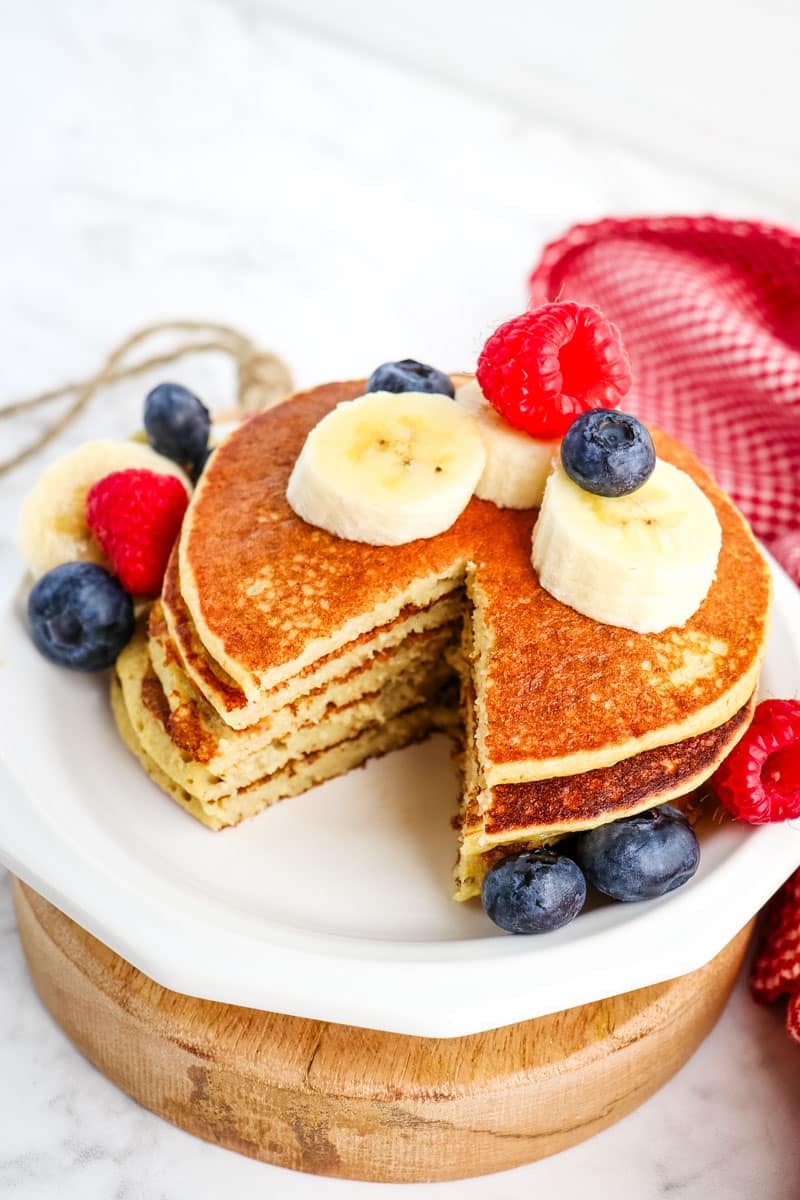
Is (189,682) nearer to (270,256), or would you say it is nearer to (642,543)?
(642,543)

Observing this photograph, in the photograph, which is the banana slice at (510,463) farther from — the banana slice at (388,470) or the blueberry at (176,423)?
the blueberry at (176,423)

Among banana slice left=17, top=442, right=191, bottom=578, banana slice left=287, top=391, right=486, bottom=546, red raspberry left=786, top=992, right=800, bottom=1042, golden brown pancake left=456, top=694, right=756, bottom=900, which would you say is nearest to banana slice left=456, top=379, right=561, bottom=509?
banana slice left=287, top=391, right=486, bottom=546

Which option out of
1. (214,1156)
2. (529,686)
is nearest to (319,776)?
(529,686)

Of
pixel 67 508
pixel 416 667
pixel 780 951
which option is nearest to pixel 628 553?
pixel 416 667

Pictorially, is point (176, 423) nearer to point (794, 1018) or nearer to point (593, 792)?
point (593, 792)

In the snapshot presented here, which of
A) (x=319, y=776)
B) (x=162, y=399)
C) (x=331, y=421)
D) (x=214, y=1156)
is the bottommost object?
(x=214, y=1156)

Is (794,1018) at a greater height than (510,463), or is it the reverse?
(510,463)

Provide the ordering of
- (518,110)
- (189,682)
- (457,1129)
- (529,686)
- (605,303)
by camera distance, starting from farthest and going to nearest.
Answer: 1. (518,110)
2. (605,303)
3. (189,682)
4. (529,686)
5. (457,1129)

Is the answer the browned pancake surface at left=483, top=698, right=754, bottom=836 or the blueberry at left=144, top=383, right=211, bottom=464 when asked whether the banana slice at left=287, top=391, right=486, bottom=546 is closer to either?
the blueberry at left=144, top=383, right=211, bottom=464
